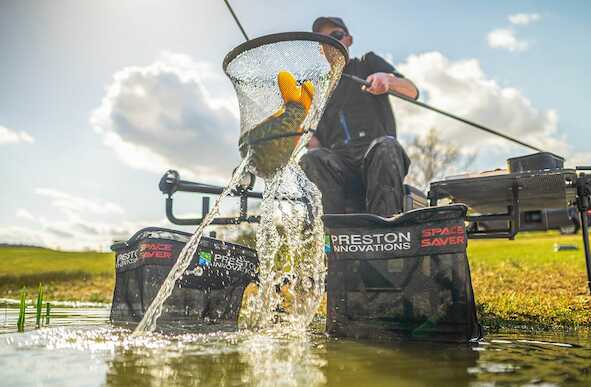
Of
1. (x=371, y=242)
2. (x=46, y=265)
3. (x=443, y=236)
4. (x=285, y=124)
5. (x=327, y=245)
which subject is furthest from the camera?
(x=46, y=265)

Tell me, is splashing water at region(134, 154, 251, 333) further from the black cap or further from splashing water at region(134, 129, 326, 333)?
the black cap

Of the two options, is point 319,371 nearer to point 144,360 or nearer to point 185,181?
point 144,360

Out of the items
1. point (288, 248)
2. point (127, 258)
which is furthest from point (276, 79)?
point (127, 258)

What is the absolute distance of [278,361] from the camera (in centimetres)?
209

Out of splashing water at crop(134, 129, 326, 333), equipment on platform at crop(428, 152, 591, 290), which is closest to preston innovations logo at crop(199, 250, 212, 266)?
splashing water at crop(134, 129, 326, 333)

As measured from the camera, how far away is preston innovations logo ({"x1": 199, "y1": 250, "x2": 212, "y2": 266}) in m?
3.97

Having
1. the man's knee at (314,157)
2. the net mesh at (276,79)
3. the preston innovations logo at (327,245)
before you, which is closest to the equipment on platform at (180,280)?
the net mesh at (276,79)

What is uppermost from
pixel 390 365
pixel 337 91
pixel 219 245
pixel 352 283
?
pixel 337 91

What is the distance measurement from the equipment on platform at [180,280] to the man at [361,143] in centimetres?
107

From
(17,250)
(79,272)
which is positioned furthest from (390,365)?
(17,250)

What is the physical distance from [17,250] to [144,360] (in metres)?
33.2

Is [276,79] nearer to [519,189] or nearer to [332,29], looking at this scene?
[332,29]

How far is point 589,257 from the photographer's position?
4.53m

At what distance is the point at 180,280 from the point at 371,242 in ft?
5.72
